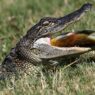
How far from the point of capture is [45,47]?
28.1ft

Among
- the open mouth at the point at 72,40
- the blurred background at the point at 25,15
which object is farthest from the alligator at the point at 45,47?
the blurred background at the point at 25,15

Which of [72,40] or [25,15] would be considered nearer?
[72,40]

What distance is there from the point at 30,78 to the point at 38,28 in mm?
990

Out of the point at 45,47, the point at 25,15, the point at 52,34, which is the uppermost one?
the point at 25,15

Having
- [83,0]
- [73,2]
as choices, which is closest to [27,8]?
[73,2]

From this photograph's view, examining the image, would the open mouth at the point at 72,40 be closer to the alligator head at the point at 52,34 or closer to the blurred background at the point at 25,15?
the alligator head at the point at 52,34

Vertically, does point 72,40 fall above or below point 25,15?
below

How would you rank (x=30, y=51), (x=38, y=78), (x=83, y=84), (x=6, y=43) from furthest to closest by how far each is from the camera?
(x=6, y=43)
(x=30, y=51)
(x=38, y=78)
(x=83, y=84)

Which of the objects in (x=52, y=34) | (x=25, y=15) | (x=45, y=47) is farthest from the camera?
(x=25, y=15)

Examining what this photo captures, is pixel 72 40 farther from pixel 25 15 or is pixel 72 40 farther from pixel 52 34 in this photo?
pixel 25 15

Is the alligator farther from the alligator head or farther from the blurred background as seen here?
the blurred background

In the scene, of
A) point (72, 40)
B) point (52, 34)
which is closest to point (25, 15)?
point (52, 34)

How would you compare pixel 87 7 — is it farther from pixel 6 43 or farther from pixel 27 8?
pixel 27 8

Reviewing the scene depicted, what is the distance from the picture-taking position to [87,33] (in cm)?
850
